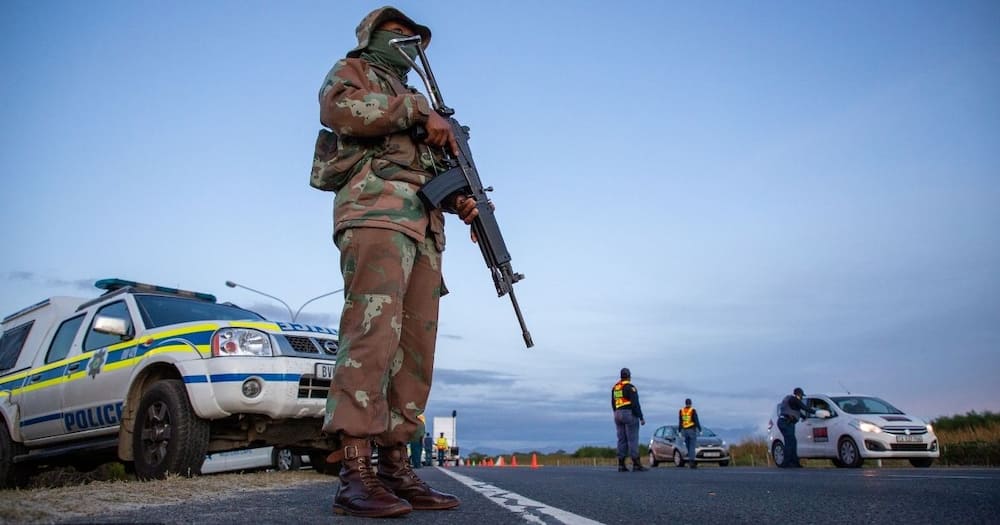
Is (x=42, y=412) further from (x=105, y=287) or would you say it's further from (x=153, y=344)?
(x=153, y=344)

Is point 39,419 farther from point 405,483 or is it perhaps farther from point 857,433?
point 857,433

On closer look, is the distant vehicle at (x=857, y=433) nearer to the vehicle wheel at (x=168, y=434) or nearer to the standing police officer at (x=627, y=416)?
the standing police officer at (x=627, y=416)

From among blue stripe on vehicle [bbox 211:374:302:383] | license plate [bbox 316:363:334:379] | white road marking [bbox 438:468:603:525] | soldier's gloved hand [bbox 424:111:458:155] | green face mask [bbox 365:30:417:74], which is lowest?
white road marking [bbox 438:468:603:525]

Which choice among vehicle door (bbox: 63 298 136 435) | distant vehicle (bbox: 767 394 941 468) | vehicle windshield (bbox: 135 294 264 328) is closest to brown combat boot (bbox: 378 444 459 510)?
vehicle windshield (bbox: 135 294 264 328)

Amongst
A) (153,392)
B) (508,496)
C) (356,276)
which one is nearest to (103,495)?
(356,276)

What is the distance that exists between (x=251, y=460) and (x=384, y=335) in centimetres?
798

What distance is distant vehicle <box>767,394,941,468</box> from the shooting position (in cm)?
1457

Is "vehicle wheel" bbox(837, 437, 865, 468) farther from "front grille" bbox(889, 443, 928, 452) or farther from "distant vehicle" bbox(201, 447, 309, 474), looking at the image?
"distant vehicle" bbox(201, 447, 309, 474)

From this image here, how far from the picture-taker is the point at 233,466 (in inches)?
400

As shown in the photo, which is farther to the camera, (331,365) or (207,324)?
(331,365)

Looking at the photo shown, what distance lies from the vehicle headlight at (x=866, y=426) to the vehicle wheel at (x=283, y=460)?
10.8 metres

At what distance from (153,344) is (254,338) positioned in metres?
0.89

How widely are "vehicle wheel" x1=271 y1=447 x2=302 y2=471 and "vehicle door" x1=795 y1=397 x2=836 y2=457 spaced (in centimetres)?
1095

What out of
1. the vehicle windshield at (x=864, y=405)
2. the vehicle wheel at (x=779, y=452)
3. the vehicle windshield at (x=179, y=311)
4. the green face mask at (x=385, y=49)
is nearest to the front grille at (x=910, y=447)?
the vehicle windshield at (x=864, y=405)
